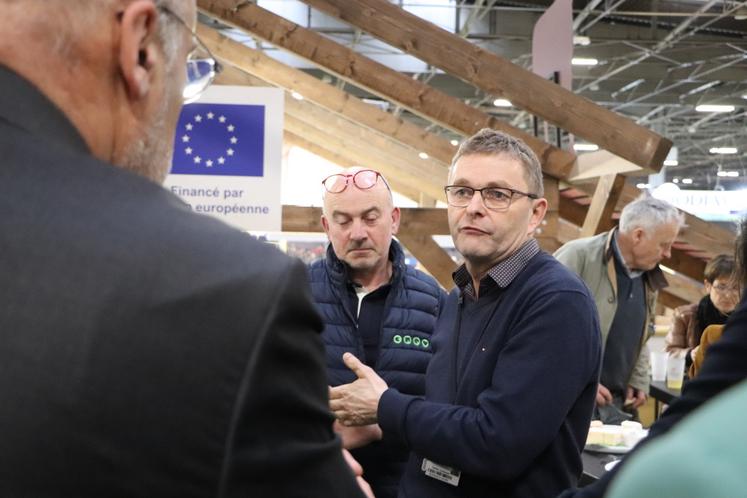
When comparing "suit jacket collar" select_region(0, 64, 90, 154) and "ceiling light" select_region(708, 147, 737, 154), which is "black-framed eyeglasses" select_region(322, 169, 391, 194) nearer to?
"suit jacket collar" select_region(0, 64, 90, 154)

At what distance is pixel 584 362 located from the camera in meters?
2.04

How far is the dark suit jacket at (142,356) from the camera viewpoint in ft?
2.46

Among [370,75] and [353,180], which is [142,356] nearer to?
[353,180]

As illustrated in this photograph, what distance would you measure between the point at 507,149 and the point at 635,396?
2744 millimetres

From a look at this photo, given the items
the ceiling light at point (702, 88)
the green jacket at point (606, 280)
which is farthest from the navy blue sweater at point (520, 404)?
the ceiling light at point (702, 88)

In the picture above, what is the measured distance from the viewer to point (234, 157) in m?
5.07

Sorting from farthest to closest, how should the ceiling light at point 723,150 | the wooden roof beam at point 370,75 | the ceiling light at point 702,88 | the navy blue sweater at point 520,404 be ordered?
1. the ceiling light at point 723,150
2. the ceiling light at point 702,88
3. the wooden roof beam at point 370,75
4. the navy blue sweater at point 520,404

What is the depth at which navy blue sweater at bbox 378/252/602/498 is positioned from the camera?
6.52ft

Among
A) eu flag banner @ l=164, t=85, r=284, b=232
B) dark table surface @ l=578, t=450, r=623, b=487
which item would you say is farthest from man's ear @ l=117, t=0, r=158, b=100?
eu flag banner @ l=164, t=85, r=284, b=232

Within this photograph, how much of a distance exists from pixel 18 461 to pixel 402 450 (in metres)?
2.08

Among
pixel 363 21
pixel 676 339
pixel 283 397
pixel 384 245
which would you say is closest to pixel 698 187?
pixel 676 339

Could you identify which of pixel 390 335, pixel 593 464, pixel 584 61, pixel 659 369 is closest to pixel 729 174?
pixel 584 61

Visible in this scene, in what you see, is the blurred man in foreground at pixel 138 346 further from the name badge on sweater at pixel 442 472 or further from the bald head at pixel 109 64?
the name badge on sweater at pixel 442 472

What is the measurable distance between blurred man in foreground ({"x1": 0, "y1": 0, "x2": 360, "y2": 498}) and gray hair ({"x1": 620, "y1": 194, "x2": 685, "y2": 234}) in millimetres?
4172
